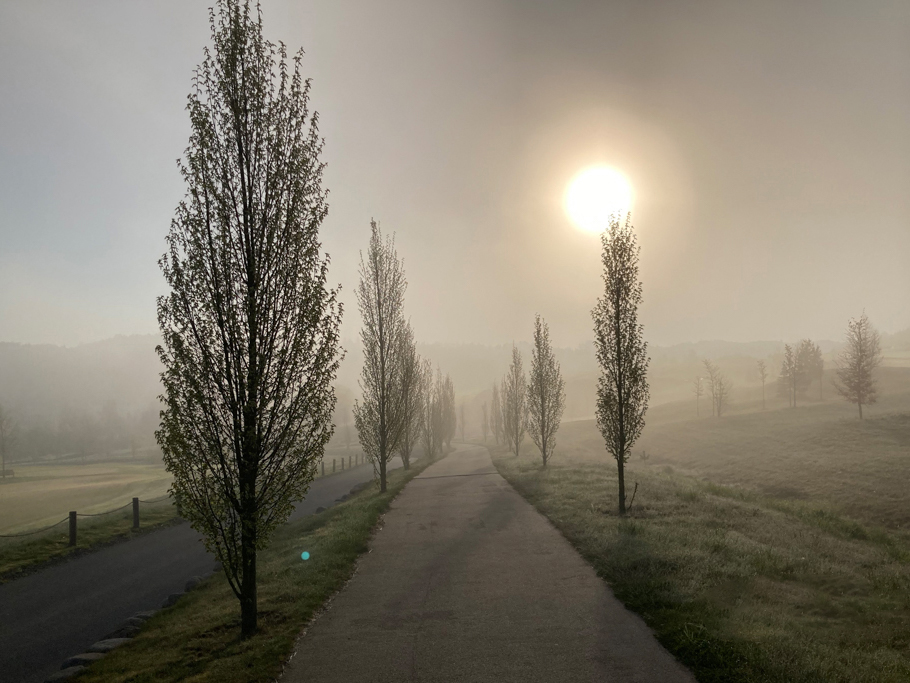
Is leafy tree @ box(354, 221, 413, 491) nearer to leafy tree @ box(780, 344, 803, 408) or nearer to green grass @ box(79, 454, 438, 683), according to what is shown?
green grass @ box(79, 454, 438, 683)

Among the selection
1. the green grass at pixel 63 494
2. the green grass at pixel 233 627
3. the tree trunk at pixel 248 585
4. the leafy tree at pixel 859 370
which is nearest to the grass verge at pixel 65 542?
the green grass at pixel 233 627

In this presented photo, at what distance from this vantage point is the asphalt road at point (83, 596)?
853 centimetres

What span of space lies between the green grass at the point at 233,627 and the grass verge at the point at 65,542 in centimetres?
711

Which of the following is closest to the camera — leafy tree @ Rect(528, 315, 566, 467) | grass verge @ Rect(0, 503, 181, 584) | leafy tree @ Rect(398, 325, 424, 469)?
grass verge @ Rect(0, 503, 181, 584)

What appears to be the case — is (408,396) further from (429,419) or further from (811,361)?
(811,361)

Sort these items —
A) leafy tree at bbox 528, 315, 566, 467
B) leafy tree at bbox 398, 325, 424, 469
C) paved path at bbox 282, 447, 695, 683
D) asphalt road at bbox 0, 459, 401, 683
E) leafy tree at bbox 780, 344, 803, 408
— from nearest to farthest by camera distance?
paved path at bbox 282, 447, 695, 683
asphalt road at bbox 0, 459, 401, 683
leafy tree at bbox 398, 325, 424, 469
leafy tree at bbox 528, 315, 566, 467
leafy tree at bbox 780, 344, 803, 408

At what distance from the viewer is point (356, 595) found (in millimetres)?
8758

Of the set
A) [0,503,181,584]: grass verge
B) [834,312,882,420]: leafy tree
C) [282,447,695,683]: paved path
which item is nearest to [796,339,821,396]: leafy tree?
[834,312,882,420]: leafy tree

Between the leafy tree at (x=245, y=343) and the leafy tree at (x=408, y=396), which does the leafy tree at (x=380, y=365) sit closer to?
the leafy tree at (x=408, y=396)

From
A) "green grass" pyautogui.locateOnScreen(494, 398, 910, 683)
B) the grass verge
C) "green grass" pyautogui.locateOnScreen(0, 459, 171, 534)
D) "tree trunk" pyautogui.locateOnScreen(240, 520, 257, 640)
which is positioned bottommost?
"green grass" pyautogui.locateOnScreen(0, 459, 171, 534)

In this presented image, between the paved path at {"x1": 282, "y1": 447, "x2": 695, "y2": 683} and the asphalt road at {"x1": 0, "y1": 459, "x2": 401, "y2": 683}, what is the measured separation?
4702 millimetres

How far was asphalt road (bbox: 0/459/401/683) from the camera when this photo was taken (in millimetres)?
8531

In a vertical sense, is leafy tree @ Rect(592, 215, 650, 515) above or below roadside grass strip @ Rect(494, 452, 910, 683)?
above

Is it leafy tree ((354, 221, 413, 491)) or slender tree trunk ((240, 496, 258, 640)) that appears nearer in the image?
slender tree trunk ((240, 496, 258, 640))
